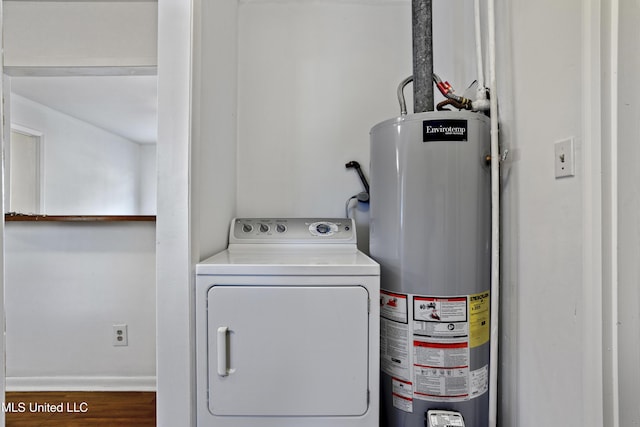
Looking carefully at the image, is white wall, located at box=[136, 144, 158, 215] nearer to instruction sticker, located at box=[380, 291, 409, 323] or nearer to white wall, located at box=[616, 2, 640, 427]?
instruction sticker, located at box=[380, 291, 409, 323]

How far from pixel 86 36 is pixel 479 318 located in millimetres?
2719

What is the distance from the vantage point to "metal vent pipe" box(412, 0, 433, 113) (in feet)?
3.96

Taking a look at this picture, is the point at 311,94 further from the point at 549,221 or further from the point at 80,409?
the point at 80,409

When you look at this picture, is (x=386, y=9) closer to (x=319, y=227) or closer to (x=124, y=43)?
(x=319, y=227)

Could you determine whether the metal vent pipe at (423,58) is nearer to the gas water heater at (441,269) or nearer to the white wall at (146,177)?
the gas water heater at (441,269)

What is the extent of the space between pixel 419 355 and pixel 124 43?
95.6 inches

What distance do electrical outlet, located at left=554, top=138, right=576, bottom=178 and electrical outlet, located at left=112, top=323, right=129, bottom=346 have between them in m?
2.45

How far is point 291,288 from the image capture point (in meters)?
0.97

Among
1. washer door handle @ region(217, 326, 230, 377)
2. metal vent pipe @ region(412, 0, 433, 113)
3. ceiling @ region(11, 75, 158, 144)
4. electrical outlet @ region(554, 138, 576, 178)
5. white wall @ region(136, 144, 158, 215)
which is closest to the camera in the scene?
electrical outlet @ region(554, 138, 576, 178)

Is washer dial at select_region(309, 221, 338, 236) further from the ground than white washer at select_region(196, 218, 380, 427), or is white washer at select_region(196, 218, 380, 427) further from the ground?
washer dial at select_region(309, 221, 338, 236)

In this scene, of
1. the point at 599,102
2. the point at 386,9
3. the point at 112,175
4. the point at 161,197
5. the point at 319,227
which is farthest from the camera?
the point at 112,175

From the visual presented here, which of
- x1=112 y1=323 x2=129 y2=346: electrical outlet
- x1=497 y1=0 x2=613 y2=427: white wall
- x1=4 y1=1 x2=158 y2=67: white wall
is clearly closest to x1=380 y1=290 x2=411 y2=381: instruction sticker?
x1=497 y1=0 x2=613 y2=427: white wall

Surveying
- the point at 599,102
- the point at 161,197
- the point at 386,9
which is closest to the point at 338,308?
the point at 161,197

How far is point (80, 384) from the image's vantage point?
1824mm
